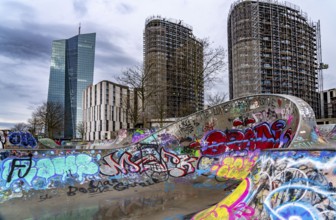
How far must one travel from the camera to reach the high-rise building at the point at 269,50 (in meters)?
65.8

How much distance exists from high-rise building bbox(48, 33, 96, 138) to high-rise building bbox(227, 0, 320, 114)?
3999 inches

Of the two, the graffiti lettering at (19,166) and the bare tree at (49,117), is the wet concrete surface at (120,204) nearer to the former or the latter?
the graffiti lettering at (19,166)

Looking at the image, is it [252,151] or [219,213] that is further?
[252,151]

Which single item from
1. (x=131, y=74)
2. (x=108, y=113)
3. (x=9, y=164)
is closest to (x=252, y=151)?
(x=9, y=164)

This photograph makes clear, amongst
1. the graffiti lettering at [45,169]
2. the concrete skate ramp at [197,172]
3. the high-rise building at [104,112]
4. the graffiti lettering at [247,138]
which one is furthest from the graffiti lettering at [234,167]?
the high-rise building at [104,112]

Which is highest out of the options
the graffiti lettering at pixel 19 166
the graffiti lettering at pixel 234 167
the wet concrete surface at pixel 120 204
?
the graffiti lettering at pixel 19 166

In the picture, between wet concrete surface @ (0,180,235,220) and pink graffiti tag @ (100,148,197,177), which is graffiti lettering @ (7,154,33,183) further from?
pink graffiti tag @ (100,148,197,177)

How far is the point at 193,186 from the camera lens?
10.3 m

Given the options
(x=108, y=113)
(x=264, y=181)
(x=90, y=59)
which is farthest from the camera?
(x=90, y=59)

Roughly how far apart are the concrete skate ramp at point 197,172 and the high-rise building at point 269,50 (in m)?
54.2

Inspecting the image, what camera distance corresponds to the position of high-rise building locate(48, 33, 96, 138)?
145 meters

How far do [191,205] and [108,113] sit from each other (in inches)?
4124

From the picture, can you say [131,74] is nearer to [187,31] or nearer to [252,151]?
[252,151]

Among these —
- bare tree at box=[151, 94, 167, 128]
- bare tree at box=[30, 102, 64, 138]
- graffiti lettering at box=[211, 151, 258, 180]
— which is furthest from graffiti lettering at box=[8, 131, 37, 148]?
bare tree at box=[30, 102, 64, 138]
